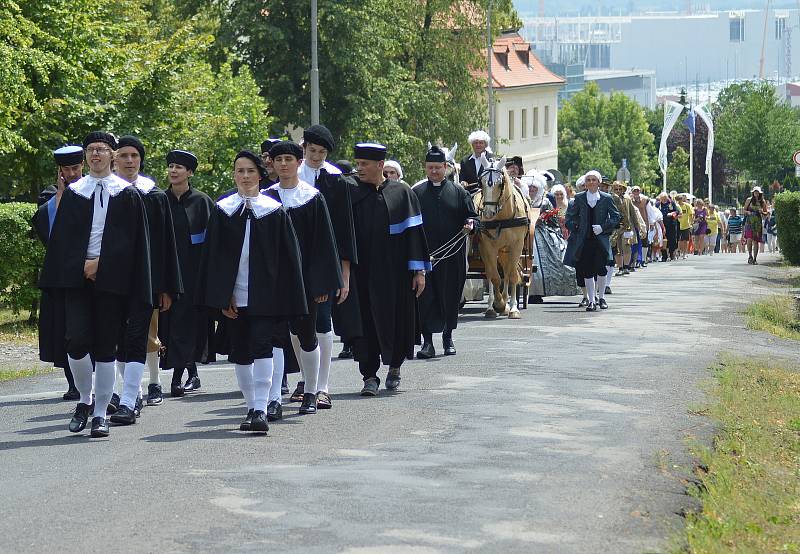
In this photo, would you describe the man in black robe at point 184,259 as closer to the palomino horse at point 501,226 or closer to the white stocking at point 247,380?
the white stocking at point 247,380

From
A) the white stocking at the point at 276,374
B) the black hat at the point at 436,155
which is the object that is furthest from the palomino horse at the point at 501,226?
the white stocking at the point at 276,374

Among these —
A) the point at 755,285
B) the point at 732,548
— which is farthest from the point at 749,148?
the point at 732,548

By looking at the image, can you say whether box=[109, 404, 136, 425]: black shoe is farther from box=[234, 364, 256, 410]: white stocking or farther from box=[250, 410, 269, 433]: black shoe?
box=[250, 410, 269, 433]: black shoe

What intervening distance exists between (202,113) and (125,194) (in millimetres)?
20070

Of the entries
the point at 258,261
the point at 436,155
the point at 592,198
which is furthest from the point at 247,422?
the point at 592,198

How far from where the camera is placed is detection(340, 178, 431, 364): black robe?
1163 centimetres

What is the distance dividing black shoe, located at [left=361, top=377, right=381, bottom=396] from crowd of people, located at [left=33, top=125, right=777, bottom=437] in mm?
11

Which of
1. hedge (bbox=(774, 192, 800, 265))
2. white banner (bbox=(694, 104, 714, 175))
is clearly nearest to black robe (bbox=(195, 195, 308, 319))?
hedge (bbox=(774, 192, 800, 265))

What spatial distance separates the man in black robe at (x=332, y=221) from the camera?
1091cm

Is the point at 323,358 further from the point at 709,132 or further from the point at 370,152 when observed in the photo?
the point at 709,132

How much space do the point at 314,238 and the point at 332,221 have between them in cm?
91

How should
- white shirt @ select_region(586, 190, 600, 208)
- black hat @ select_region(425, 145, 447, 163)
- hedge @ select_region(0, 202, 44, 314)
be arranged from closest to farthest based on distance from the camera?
black hat @ select_region(425, 145, 447, 163) < hedge @ select_region(0, 202, 44, 314) < white shirt @ select_region(586, 190, 600, 208)

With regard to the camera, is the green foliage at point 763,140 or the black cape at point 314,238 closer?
the black cape at point 314,238

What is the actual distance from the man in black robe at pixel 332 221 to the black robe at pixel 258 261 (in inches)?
34.1
